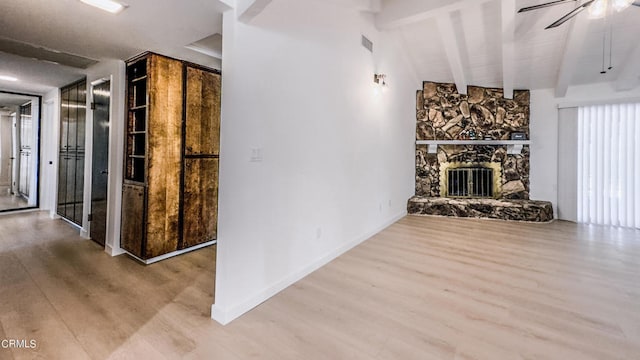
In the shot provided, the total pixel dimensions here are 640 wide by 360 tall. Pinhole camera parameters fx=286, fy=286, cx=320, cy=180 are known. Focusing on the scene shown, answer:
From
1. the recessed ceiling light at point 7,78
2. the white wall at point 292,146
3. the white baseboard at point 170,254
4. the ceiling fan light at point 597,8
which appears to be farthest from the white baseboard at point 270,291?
the recessed ceiling light at point 7,78

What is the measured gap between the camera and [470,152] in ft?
20.0

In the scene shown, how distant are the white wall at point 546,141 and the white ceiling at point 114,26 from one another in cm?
621

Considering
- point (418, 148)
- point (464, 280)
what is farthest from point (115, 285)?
point (418, 148)

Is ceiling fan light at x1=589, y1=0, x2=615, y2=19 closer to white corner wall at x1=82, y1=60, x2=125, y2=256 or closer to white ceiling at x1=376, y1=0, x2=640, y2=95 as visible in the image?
white ceiling at x1=376, y1=0, x2=640, y2=95

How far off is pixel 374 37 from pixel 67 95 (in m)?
5.13

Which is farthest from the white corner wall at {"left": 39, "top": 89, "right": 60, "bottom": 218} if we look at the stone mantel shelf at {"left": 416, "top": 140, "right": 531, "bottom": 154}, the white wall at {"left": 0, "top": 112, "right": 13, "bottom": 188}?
the stone mantel shelf at {"left": 416, "top": 140, "right": 531, "bottom": 154}

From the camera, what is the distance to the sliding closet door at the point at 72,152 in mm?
4352

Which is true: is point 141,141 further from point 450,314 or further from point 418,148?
point 418,148

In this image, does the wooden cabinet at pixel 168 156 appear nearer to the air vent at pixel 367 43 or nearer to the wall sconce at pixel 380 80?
the air vent at pixel 367 43

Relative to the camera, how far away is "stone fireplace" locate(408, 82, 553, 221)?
5.73m

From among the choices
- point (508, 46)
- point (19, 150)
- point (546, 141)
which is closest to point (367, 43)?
point (508, 46)

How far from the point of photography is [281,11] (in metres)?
2.39

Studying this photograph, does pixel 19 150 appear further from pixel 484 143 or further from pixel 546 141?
pixel 546 141

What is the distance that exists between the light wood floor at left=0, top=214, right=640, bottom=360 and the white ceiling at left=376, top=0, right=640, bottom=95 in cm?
300
